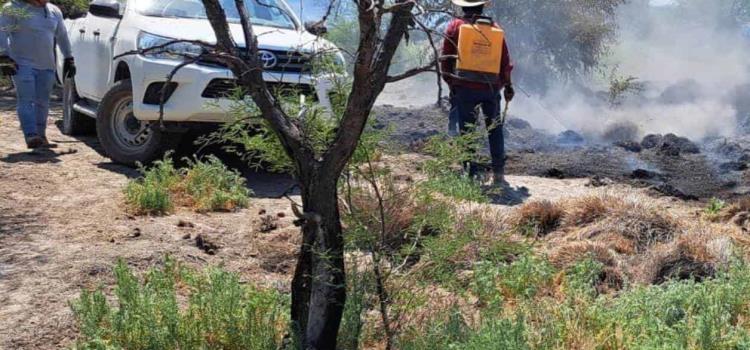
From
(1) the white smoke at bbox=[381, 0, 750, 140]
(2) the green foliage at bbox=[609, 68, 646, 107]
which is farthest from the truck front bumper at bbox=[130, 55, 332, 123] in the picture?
(2) the green foliage at bbox=[609, 68, 646, 107]

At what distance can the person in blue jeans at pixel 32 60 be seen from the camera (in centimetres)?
864

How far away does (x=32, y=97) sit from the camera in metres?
8.81

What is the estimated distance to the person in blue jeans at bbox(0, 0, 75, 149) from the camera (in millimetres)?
8641

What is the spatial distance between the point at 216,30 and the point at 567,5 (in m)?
17.2

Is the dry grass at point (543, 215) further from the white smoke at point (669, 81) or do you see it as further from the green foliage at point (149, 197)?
the white smoke at point (669, 81)

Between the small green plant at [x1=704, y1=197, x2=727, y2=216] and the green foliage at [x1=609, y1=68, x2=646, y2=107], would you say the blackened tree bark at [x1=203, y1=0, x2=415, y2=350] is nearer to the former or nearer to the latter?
the small green plant at [x1=704, y1=197, x2=727, y2=216]

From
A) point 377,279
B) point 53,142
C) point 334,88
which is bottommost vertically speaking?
point 53,142

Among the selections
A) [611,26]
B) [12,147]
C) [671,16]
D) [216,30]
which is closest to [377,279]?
[216,30]

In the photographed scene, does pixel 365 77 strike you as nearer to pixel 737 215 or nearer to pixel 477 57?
pixel 737 215

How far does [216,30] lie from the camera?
3691 millimetres

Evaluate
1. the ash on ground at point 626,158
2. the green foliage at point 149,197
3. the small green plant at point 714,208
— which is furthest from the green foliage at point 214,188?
the small green plant at point 714,208

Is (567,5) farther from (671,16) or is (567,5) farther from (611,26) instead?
(671,16)

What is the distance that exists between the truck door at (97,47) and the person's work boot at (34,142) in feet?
2.40

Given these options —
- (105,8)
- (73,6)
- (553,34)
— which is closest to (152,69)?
(105,8)
